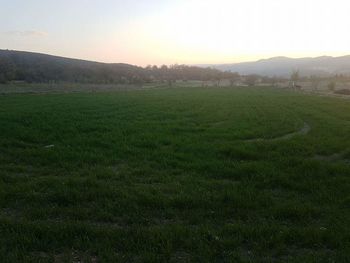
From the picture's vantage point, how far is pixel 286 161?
37.8ft

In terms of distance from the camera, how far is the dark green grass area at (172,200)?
5.75 m

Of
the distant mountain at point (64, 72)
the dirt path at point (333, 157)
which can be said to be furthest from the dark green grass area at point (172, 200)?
the distant mountain at point (64, 72)

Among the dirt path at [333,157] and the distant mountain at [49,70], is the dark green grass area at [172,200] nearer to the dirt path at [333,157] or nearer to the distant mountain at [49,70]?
the dirt path at [333,157]

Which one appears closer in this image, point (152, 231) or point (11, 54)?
point (152, 231)

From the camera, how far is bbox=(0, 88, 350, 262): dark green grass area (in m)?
5.75

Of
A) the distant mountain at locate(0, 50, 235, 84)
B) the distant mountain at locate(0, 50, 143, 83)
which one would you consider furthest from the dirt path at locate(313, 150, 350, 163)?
the distant mountain at locate(0, 50, 143, 83)

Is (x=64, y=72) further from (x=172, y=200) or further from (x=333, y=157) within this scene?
(x=172, y=200)

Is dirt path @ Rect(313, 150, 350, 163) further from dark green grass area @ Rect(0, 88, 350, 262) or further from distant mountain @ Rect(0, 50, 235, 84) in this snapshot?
distant mountain @ Rect(0, 50, 235, 84)

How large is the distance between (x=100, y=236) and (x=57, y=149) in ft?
23.5

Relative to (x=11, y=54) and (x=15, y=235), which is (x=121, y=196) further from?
(x=11, y=54)

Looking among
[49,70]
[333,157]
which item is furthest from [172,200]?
[49,70]

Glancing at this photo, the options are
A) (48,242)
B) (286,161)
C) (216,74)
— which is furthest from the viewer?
(216,74)

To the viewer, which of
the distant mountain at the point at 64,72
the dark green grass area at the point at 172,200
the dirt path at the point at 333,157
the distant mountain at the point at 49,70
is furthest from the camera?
the distant mountain at the point at 64,72

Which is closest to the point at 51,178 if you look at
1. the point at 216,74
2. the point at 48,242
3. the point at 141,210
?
the point at 141,210
